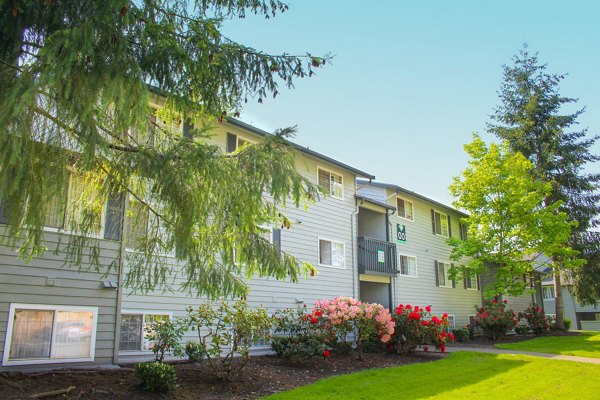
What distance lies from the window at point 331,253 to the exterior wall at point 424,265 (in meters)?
4.13

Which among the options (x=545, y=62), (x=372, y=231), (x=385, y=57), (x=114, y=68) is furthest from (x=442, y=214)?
(x=114, y=68)

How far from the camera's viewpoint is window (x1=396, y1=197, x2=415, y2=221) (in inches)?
917

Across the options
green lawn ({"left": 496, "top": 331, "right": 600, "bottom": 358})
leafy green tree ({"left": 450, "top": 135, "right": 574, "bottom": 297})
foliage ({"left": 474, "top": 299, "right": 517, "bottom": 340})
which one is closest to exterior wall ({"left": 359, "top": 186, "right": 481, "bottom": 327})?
leafy green tree ({"left": 450, "top": 135, "right": 574, "bottom": 297})

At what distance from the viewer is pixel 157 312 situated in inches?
462

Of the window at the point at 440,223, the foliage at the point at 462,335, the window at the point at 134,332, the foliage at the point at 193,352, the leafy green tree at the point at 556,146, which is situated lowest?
the foliage at the point at 462,335

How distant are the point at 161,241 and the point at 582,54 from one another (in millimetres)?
13164

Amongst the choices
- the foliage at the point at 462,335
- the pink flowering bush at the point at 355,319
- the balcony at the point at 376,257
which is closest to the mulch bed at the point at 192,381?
the pink flowering bush at the point at 355,319

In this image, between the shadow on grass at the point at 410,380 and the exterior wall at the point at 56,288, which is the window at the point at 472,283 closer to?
the shadow on grass at the point at 410,380

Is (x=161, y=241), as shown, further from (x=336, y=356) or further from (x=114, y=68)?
(x=336, y=356)

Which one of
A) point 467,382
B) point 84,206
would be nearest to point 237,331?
point 84,206

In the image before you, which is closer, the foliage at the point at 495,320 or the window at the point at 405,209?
the foliage at the point at 495,320

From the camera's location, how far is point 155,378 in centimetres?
800

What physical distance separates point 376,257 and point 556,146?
1413 centimetres

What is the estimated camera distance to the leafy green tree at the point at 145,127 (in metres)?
4.68
